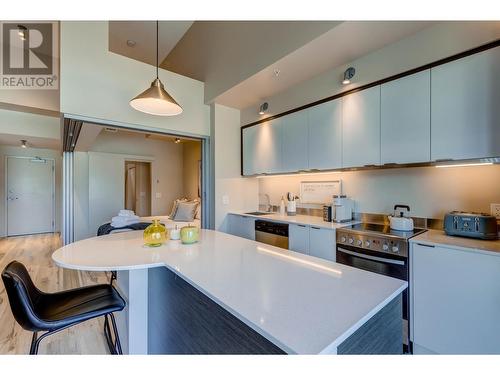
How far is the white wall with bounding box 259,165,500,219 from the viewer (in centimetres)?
184

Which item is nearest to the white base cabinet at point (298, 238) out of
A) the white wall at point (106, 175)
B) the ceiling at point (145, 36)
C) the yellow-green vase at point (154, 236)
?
the yellow-green vase at point (154, 236)

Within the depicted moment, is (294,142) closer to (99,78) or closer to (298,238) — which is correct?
(298,238)

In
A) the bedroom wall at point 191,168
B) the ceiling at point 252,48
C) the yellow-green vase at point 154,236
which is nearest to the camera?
the yellow-green vase at point 154,236

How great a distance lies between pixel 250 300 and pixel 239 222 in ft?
8.05

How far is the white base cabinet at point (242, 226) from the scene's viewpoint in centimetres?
310

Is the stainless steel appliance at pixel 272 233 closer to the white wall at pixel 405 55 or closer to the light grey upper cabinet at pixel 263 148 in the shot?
the light grey upper cabinet at pixel 263 148

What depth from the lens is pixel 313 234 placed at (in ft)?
7.79

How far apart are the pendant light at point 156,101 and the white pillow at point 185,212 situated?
2828 millimetres

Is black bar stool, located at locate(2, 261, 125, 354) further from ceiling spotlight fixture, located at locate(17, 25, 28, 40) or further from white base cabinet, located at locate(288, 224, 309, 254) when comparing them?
ceiling spotlight fixture, located at locate(17, 25, 28, 40)

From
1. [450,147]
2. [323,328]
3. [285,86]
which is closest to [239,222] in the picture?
[285,86]

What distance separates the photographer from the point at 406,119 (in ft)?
6.41

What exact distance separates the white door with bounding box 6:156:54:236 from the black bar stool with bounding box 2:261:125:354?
6637mm

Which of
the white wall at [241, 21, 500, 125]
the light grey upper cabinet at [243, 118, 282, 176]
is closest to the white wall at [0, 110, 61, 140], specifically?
the light grey upper cabinet at [243, 118, 282, 176]

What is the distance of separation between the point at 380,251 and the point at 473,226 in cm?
62
